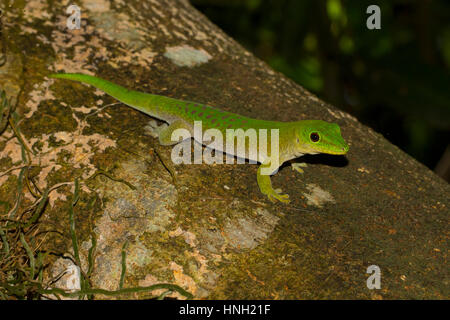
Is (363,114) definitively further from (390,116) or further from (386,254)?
(386,254)

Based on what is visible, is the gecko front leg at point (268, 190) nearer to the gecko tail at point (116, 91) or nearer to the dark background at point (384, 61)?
the gecko tail at point (116, 91)

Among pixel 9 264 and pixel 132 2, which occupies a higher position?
pixel 132 2

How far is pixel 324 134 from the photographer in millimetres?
2604

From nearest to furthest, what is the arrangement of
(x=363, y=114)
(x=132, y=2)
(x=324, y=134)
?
(x=324, y=134) → (x=132, y=2) → (x=363, y=114)

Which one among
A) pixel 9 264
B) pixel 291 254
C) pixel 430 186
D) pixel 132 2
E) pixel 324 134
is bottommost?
pixel 9 264

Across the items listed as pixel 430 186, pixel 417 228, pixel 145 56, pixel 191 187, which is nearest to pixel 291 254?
pixel 191 187

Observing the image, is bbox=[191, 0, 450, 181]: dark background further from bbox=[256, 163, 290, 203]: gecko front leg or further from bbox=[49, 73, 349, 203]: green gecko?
bbox=[256, 163, 290, 203]: gecko front leg

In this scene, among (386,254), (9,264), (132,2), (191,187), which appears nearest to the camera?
(9,264)

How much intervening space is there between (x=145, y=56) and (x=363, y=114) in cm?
321

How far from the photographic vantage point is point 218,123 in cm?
280

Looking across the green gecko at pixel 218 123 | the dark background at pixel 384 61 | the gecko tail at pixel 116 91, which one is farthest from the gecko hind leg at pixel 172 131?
the dark background at pixel 384 61

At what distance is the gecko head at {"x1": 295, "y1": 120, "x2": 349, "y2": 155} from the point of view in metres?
2.55

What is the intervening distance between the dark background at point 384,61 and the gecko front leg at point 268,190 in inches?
92.9

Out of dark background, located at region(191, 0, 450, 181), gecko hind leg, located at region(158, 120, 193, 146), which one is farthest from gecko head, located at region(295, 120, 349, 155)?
dark background, located at region(191, 0, 450, 181)
